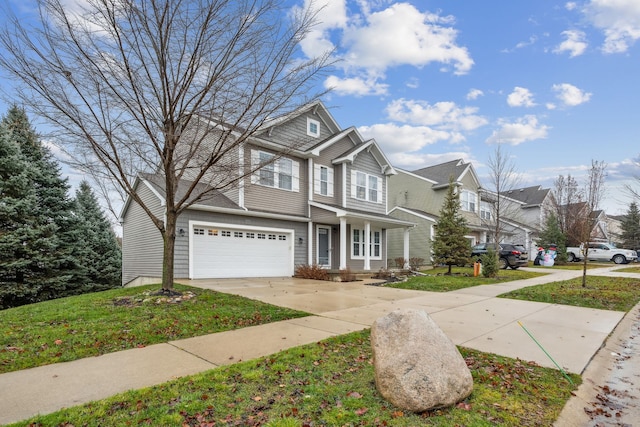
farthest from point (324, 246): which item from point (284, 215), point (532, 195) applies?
point (532, 195)

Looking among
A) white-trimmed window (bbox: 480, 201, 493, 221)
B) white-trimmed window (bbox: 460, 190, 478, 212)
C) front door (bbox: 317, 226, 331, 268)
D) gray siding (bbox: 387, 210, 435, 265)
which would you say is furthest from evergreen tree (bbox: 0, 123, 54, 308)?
white-trimmed window (bbox: 480, 201, 493, 221)

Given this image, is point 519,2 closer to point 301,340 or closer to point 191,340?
point 301,340

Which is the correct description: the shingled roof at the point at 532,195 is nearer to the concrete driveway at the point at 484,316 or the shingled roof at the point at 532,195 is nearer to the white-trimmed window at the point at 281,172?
the white-trimmed window at the point at 281,172

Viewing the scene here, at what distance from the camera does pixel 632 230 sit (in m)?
44.5

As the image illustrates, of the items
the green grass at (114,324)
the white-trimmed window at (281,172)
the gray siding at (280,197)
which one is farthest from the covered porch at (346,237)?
the green grass at (114,324)

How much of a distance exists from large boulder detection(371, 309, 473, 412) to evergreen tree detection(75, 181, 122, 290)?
19351mm

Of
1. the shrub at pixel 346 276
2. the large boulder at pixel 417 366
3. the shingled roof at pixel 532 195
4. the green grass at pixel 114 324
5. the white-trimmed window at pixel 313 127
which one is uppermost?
the white-trimmed window at pixel 313 127

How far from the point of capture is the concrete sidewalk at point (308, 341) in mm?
3795

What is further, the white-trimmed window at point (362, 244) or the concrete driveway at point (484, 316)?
the white-trimmed window at point (362, 244)

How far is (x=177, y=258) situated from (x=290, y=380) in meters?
10.7

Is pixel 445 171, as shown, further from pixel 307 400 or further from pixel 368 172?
pixel 307 400

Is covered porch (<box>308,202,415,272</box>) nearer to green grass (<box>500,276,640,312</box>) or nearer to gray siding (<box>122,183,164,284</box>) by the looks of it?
gray siding (<box>122,183,164,284</box>)

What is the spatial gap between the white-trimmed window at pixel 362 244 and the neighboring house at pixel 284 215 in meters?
0.06

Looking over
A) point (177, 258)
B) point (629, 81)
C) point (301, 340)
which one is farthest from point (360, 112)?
point (629, 81)
